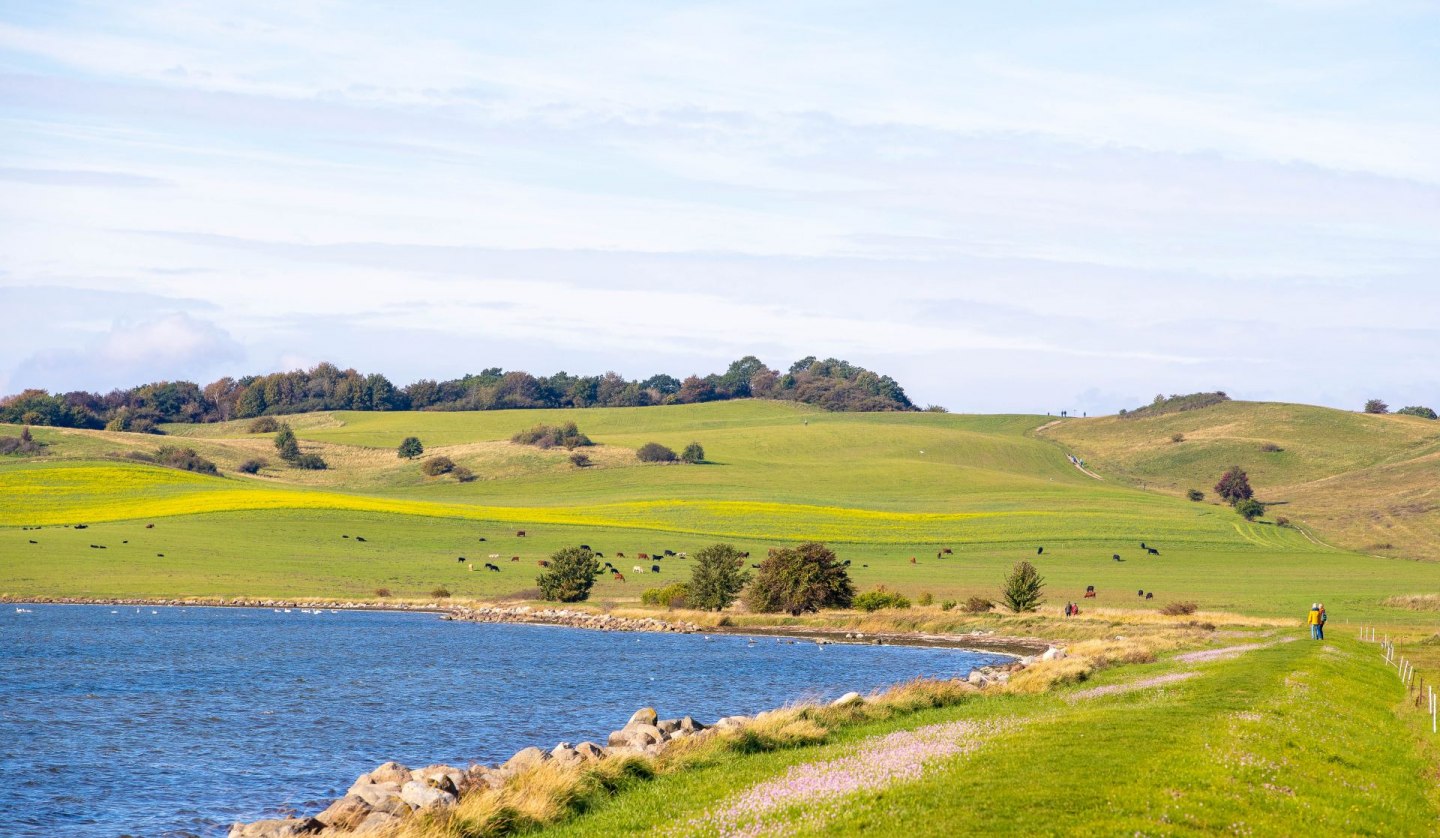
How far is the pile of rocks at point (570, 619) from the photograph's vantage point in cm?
6762

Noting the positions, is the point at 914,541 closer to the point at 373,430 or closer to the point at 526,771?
the point at 526,771

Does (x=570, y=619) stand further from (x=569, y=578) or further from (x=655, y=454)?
(x=655, y=454)

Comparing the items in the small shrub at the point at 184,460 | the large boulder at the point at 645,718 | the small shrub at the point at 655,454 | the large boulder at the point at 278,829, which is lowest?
the large boulder at the point at 278,829

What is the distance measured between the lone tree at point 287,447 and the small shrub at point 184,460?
1307 cm

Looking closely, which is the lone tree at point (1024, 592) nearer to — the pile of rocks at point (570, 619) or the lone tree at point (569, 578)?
the pile of rocks at point (570, 619)

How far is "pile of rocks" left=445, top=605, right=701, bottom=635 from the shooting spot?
6762cm

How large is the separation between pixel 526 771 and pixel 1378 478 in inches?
5667

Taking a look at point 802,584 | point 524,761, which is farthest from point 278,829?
point 802,584

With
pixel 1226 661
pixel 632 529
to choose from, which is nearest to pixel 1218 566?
pixel 632 529

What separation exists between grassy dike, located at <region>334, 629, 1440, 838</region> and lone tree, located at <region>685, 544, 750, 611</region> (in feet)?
145

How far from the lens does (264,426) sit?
17312cm

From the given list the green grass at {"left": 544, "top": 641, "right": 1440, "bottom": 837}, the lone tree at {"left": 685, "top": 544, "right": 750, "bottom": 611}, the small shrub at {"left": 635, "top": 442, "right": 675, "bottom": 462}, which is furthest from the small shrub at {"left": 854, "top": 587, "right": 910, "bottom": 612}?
the small shrub at {"left": 635, "top": 442, "right": 675, "bottom": 462}

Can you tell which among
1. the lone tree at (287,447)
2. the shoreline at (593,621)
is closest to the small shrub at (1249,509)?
the shoreline at (593,621)

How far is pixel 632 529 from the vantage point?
330ft
